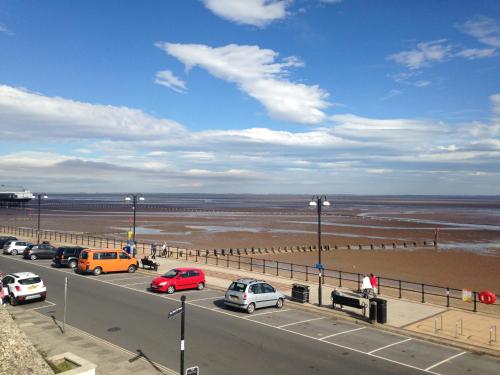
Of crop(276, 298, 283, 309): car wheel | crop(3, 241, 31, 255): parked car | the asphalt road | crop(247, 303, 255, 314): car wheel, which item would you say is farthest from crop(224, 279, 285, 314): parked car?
crop(3, 241, 31, 255): parked car

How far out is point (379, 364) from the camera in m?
13.8

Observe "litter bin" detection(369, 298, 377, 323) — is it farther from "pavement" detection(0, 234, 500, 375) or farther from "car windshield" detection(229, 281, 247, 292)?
"car windshield" detection(229, 281, 247, 292)

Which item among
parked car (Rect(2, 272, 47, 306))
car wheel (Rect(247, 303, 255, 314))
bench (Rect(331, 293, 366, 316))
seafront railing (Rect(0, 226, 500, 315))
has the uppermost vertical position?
parked car (Rect(2, 272, 47, 306))

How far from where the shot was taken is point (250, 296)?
20062mm

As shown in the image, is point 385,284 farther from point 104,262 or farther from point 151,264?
point 104,262

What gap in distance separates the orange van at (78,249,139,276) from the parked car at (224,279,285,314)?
41.3 feet

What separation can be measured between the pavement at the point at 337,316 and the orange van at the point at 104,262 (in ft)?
28.4

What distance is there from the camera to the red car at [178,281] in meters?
23.8

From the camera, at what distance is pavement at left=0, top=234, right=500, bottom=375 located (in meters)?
13.3

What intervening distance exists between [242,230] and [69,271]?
133 feet

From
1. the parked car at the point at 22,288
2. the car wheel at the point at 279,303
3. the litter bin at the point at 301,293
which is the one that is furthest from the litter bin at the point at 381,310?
the parked car at the point at 22,288

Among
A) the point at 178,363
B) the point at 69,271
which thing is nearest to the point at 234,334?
the point at 178,363

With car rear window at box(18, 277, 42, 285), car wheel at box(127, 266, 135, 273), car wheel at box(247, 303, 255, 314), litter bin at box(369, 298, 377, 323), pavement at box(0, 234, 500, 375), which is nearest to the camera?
pavement at box(0, 234, 500, 375)

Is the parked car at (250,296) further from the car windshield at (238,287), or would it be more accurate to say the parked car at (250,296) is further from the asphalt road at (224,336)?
the asphalt road at (224,336)
